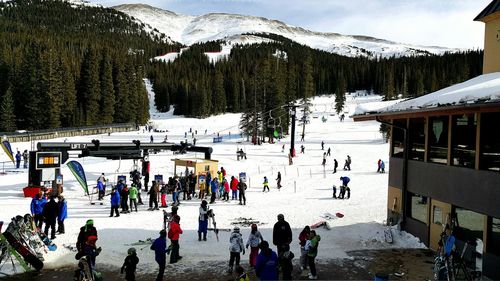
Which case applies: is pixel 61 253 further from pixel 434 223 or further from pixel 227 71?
pixel 227 71

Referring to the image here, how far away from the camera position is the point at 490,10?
14227 millimetres

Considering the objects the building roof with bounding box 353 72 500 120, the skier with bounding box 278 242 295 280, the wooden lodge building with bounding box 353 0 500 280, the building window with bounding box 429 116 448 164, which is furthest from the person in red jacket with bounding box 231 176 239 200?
the skier with bounding box 278 242 295 280

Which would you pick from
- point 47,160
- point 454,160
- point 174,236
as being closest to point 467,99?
point 454,160

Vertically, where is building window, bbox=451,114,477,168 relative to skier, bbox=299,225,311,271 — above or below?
above

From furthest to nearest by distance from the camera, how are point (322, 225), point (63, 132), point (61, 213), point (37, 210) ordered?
point (63, 132) < point (322, 225) < point (61, 213) < point (37, 210)

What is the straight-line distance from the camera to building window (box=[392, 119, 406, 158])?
54.2ft

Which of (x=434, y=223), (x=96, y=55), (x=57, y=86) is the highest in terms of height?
(x=96, y=55)

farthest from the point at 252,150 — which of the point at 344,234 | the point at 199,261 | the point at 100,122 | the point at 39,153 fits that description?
the point at 100,122

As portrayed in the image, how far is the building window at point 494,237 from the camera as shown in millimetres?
10844

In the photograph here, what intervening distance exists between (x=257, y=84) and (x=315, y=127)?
1629 centimetres

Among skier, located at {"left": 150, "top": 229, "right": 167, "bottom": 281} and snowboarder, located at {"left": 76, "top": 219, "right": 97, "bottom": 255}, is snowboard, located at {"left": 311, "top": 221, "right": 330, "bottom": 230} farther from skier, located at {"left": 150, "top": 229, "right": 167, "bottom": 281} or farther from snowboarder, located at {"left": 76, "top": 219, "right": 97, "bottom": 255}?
snowboarder, located at {"left": 76, "top": 219, "right": 97, "bottom": 255}

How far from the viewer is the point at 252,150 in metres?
46.9

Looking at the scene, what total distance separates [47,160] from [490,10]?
21689 mm

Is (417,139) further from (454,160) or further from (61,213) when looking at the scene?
(61,213)
